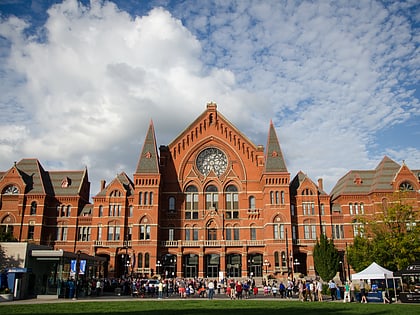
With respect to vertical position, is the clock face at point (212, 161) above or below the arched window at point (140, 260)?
above

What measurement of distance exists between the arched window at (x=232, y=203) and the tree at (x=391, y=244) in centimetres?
1993

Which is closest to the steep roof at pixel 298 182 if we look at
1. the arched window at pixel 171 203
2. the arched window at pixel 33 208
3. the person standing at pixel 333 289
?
the arched window at pixel 171 203

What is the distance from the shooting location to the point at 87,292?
4003 cm

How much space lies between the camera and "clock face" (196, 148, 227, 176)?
66688 millimetres

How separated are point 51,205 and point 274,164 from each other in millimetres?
37286

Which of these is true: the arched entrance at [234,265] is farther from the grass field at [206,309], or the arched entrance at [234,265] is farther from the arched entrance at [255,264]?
the grass field at [206,309]

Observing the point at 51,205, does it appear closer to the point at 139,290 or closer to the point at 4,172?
the point at 4,172

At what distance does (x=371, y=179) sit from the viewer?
6625cm

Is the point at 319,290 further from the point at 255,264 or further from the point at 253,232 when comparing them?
the point at 253,232

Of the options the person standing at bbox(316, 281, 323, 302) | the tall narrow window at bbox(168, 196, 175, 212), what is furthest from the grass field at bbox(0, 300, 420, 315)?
the tall narrow window at bbox(168, 196, 175, 212)

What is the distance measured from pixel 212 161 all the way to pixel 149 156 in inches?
414

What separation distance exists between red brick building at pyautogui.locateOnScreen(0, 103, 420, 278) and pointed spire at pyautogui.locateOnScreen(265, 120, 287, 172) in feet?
0.59

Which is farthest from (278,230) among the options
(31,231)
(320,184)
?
(31,231)

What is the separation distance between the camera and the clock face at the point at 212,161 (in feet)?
219
